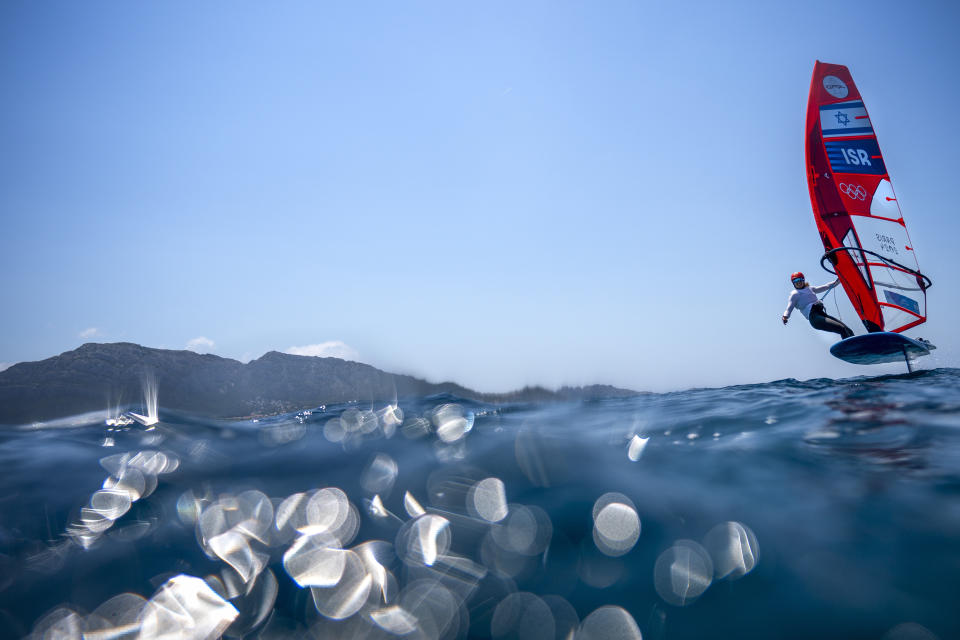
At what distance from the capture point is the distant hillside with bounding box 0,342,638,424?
17594 millimetres

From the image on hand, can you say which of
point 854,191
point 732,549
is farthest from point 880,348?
point 732,549

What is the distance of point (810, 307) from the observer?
39.5 ft

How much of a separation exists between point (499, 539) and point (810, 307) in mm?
13524

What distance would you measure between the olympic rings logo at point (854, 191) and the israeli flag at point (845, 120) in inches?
79.1

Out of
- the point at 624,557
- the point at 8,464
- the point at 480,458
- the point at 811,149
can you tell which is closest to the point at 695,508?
the point at 624,557

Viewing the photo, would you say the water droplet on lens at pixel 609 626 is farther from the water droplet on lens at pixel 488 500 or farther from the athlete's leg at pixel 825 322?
the athlete's leg at pixel 825 322

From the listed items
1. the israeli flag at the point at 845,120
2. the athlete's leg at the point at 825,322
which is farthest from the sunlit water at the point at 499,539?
the israeli flag at the point at 845,120

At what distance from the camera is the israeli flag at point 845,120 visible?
1433cm

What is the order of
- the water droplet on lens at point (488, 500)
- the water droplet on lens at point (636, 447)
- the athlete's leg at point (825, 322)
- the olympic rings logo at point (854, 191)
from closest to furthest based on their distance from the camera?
the water droplet on lens at point (488, 500), the water droplet on lens at point (636, 447), the athlete's leg at point (825, 322), the olympic rings logo at point (854, 191)

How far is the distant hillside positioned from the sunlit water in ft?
36.5

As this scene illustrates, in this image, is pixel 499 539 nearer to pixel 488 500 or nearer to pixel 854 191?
pixel 488 500

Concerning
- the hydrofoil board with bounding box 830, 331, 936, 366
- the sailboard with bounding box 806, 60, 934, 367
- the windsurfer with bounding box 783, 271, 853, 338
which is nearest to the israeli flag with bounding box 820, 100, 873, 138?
the sailboard with bounding box 806, 60, 934, 367

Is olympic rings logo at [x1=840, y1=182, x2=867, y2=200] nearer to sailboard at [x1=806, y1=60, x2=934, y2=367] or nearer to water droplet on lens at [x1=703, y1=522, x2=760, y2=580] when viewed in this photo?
sailboard at [x1=806, y1=60, x2=934, y2=367]

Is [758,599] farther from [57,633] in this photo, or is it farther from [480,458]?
[57,633]
